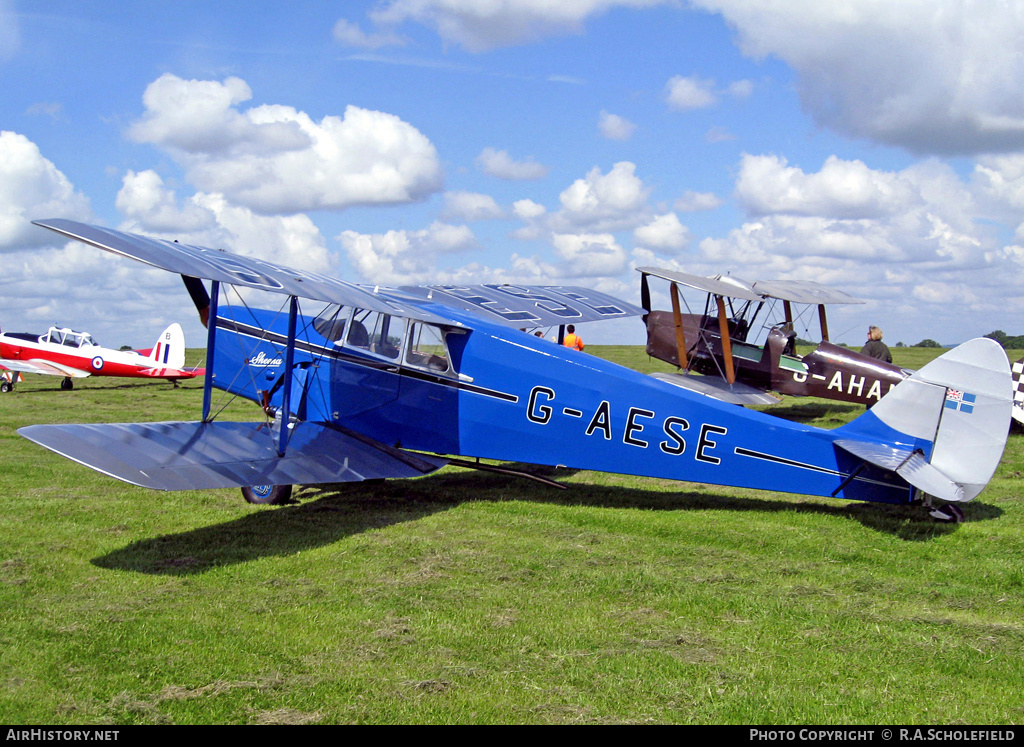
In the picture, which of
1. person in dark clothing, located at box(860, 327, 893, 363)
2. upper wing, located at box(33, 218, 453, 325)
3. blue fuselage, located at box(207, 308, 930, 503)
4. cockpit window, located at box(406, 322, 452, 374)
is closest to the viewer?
upper wing, located at box(33, 218, 453, 325)

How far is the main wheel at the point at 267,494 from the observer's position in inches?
288

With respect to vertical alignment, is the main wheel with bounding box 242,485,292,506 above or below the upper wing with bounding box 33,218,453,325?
below

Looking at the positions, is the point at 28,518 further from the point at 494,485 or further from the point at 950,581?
the point at 950,581

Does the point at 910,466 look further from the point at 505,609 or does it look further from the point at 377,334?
the point at 377,334

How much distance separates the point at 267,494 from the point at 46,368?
52.4ft

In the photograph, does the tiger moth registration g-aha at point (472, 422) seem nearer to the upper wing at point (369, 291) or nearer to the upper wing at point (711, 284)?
the upper wing at point (369, 291)

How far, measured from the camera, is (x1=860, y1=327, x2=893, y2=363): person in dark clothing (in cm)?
1371

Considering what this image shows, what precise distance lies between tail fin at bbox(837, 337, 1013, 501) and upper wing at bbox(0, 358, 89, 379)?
19.4 metres

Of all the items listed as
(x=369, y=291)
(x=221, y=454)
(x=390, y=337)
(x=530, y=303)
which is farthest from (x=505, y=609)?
(x=530, y=303)

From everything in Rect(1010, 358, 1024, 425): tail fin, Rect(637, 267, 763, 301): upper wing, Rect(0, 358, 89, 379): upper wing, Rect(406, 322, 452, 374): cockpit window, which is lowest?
Rect(0, 358, 89, 379): upper wing

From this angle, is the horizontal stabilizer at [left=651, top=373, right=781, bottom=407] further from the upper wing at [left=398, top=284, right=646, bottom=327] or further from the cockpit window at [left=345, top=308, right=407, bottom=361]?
the cockpit window at [left=345, top=308, right=407, bottom=361]

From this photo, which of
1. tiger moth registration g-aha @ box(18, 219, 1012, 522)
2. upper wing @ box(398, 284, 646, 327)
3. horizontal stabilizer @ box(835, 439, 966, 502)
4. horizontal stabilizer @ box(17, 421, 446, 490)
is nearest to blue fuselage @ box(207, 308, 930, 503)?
tiger moth registration g-aha @ box(18, 219, 1012, 522)

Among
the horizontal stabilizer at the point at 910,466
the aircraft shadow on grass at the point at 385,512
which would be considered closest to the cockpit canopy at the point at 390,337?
the aircraft shadow on grass at the point at 385,512
